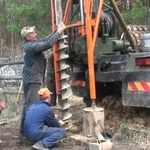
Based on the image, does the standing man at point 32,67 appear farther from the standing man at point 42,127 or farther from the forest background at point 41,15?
the forest background at point 41,15

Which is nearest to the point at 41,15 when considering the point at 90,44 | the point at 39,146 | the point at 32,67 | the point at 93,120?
the point at 32,67

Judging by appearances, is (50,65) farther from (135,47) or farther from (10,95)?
(10,95)

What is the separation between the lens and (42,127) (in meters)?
5.16

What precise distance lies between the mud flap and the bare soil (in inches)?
15.3

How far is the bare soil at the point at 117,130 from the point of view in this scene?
5.13 metres

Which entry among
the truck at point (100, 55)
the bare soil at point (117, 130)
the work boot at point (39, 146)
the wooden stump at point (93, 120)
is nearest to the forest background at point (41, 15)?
the truck at point (100, 55)

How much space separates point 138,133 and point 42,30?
12.5m

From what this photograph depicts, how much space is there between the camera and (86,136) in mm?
5406

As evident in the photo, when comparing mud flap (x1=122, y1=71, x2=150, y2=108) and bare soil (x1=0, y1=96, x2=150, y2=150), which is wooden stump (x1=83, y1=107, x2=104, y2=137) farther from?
mud flap (x1=122, y1=71, x2=150, y2=108)

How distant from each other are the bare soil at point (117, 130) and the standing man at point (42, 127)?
0.15m

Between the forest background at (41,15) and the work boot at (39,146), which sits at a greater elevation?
the forest background at (41,15)

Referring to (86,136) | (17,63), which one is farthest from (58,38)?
(17,63)

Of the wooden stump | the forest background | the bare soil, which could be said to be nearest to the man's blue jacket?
the bare soil

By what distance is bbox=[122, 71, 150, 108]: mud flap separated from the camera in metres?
5.18
